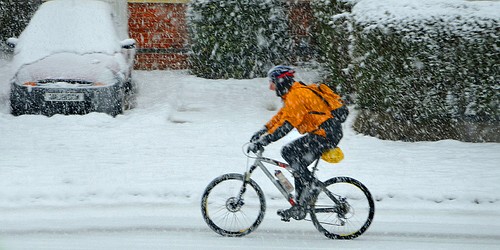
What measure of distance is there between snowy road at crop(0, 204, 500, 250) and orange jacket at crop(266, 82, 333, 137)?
104 centimetres

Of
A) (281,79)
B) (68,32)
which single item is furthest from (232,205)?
(68,32)

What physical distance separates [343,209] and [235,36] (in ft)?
24.5

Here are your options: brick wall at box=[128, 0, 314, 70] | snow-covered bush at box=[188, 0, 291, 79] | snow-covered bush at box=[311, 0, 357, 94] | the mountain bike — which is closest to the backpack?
the mountain bike

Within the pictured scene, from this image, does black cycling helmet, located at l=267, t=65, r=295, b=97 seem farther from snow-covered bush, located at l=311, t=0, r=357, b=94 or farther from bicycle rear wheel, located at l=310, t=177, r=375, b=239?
snow-covered bush, located at l=311, t=0, r=357, b=94

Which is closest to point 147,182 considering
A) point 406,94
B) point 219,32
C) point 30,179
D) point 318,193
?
point 30,179

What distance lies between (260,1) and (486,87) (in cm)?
508

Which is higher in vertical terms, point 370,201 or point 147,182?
point 370,201

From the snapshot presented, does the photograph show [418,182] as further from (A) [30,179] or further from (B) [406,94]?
(A) [30,179]

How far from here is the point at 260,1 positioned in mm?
13602

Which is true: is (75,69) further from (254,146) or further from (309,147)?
(309,147)

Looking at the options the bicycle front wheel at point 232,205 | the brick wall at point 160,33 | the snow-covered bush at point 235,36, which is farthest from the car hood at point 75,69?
the bicycle front wheel at point 232,205

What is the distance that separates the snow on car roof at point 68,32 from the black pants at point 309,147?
19.0ft

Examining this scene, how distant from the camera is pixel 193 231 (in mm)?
6781

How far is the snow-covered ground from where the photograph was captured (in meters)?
6.71
